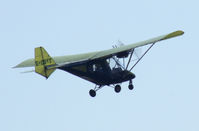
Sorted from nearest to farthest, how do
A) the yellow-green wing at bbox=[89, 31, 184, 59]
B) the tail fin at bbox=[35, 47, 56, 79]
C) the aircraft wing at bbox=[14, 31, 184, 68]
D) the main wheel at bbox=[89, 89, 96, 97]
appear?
the tail fin at bbox=[35, 47, 56, 79], the yellow-green wing at bbox=[89, 31, 184, 59], the aircraft wing at bbox=[14, 31, 184, 68], the main wheel at bbox=[89, 89, 96, 97]

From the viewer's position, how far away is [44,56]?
4659 cm

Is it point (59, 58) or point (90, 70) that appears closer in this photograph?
point (90, 70)

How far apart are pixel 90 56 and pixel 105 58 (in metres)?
0.97

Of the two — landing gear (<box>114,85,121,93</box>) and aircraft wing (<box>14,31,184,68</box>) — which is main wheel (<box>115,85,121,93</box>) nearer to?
landing gear (<box>114,85,121,93</box>)

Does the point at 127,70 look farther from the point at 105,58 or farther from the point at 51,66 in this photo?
the point at 51,66

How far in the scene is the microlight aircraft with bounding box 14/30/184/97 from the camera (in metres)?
46.4

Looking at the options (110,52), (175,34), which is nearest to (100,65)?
(110,52)

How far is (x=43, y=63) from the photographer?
4641 cm

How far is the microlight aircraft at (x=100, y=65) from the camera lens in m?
46.4

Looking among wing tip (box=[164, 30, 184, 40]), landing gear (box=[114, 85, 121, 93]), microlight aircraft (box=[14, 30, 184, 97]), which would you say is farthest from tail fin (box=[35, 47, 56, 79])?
wing tip (box=[164, 30, 184, 40])

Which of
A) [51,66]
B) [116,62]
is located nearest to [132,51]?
[116,62]

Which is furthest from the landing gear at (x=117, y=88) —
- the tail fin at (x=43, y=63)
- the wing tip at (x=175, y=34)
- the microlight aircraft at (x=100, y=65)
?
the wing tip at (x=175, y=34)

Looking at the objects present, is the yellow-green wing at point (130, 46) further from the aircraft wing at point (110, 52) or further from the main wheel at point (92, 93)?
the main wheel at point (92, 93)

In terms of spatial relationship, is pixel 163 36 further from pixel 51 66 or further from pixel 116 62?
pixel 51 66
